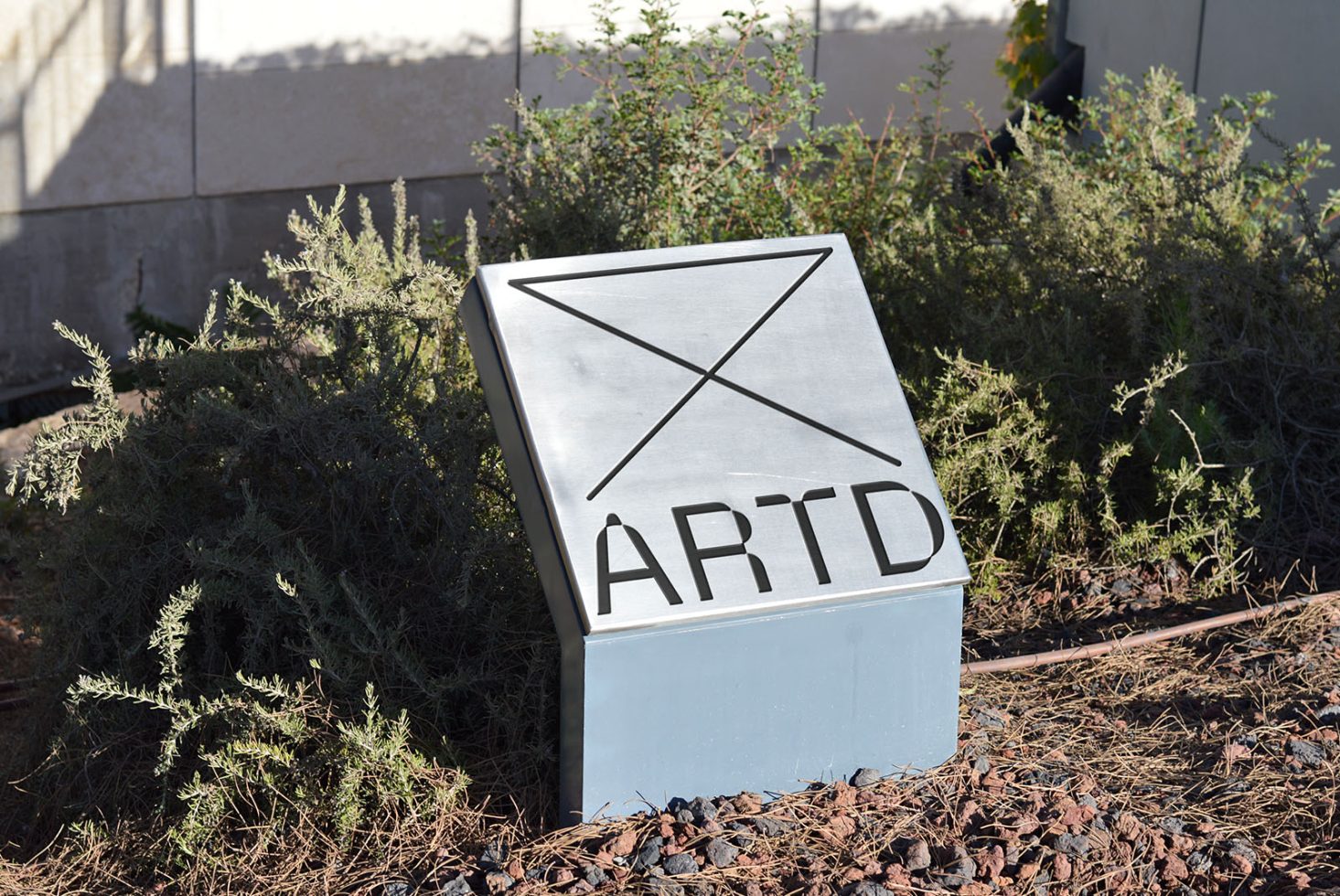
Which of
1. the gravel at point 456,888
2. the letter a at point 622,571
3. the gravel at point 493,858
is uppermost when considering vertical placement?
the letter a at point 622,571

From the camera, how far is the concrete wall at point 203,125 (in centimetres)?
642

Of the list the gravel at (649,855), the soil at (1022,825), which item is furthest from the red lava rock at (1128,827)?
the gravel at (649,855)

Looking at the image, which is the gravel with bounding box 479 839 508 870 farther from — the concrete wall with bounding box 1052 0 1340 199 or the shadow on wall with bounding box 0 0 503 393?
the shadow on wall with bounding box 0 0 503 393

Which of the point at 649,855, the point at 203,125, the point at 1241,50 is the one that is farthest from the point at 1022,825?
the point at 203,125

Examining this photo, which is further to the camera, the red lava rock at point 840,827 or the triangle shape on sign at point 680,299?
the triangle shape on sign at point 680,299

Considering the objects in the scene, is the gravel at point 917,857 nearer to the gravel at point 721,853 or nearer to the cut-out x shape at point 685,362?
the gravel at point 721,853

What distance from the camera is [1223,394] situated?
3.84 metres

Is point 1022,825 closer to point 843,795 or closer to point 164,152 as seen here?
point 843,795

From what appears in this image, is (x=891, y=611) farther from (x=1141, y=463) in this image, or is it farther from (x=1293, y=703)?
(x=1141, y=463)

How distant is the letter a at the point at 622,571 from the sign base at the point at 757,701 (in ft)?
0.19

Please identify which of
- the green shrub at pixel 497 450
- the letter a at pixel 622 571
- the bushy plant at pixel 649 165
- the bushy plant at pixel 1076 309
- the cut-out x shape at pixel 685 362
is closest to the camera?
the letter a at pixel 622 571

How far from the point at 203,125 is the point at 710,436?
16.8ft

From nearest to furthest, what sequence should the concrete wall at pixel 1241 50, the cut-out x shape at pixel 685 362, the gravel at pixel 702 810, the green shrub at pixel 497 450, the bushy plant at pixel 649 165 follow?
the gravel at pixel 702 810 → the cut-out x shape at pixel 685 362 → the green shrub at pixel 497 450 → the bushy plant at pixel 649 165 → the concrete wall at pixel 1241 50

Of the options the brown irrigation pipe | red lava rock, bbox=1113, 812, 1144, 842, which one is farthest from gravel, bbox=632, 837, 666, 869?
the brown irrigation pipe
